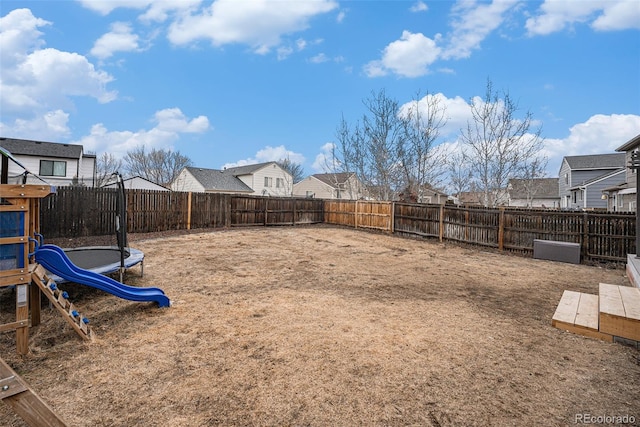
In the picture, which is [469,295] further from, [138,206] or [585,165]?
[585,165]

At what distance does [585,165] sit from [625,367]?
2789 cm

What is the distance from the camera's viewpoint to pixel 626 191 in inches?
377

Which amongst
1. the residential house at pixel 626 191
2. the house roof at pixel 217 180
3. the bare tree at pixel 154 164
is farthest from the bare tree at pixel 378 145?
the bare tree at pixel 154 164

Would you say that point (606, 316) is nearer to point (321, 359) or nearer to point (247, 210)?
point (321, 359)

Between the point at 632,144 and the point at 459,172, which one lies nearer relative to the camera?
the point at 632,144

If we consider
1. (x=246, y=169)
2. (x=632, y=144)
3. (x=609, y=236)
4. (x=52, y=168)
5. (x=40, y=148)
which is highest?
(x=246, y=169)

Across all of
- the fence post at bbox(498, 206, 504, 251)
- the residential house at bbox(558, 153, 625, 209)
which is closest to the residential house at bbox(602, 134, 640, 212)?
the fence post at bbox(498, 206, 504, 251)

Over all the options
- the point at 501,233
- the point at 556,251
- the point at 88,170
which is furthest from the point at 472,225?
the point at 88,170

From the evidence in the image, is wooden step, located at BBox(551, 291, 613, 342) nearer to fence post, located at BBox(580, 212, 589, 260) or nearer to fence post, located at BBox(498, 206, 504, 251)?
fence post, located at BBox(580, 212, 589, 260)

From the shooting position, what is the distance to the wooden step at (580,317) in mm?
3297

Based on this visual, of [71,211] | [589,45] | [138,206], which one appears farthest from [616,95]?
[71,211]

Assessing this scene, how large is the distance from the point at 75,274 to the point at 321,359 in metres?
2.91

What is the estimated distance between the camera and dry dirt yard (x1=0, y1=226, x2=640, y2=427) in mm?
2021

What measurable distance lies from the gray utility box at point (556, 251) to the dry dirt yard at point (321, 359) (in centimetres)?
299
